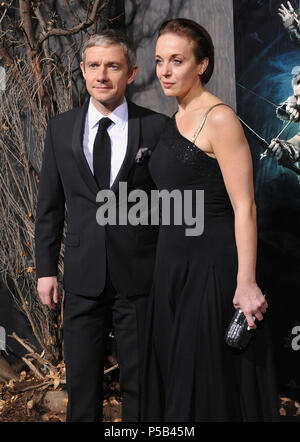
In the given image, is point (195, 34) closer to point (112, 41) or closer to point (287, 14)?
point (112, 41)

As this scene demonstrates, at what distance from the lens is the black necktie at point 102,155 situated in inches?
117

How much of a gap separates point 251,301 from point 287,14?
1.87 metres

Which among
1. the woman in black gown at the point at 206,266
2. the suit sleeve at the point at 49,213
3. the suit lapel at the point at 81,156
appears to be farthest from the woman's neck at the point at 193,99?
the suit sleeve at the point at 49,213

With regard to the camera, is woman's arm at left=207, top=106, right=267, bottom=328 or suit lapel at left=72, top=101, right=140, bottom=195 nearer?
woman's arm at left=207, top=106, right=267, bottom=328

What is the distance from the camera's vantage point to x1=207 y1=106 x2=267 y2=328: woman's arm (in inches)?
98.7

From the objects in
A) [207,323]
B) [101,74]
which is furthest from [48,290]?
[101,74]

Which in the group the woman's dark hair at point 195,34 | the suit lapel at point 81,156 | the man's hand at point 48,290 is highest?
the woman's dark hair at point 195,34

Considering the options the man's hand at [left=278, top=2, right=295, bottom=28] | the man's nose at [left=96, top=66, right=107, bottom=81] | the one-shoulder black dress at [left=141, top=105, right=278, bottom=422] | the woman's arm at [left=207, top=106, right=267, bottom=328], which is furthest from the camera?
the man's hand at [left=278, top=2, right=295, bottom=28]

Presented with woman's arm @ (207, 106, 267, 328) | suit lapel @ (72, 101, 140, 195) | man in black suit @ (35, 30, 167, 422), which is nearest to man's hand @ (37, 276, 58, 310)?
man in black suit @ (35, 30, 167, 422)

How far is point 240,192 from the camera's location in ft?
8.29

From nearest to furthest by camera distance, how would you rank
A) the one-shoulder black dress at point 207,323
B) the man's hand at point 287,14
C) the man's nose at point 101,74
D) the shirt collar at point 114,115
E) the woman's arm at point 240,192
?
1. the woman's arm at point 240,192
2. the one-shoulder black dress at point 207,323
3. the man's nose at point 101,74
4. the shirt collar at point 114,115
5. the man's hand at point 287,14

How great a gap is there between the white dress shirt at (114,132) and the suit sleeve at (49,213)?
171mm

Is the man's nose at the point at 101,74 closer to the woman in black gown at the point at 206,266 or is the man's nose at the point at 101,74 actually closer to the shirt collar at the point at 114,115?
the shirt collar at the point at 114,115

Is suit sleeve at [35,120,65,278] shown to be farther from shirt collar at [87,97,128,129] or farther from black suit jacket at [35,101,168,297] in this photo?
shirt collar at [87,97,128,129]
